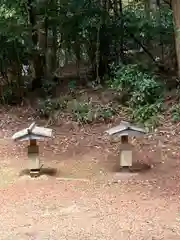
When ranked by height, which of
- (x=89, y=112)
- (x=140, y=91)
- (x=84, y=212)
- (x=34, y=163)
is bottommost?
(x=84, y=212)

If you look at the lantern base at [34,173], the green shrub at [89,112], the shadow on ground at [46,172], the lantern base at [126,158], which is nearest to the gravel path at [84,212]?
the lantern base at [34,173]

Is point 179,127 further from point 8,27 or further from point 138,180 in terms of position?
point 8,27

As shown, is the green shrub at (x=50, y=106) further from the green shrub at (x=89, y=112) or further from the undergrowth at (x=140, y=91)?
the undergrowth at (x=140, y=91)

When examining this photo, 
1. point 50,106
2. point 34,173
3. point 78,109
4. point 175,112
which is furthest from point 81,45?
point 34,173

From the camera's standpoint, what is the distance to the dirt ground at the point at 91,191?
16.9ft

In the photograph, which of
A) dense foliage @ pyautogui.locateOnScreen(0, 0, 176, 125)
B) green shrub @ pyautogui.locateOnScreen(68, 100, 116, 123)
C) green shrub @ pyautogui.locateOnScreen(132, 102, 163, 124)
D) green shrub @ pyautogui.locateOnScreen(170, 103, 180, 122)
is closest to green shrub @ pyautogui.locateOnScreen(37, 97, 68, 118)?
dense foliage @ pyautogui.locateOnScreen(0, 0, 176, 125)

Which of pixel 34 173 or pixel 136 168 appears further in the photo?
pixel 136 168

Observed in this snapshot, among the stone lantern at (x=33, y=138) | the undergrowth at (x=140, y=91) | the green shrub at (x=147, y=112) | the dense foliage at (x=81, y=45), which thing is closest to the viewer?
the stone lantern at (x=33, y=138)

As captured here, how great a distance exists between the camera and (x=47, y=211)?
5.79 meters

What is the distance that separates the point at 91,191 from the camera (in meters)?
6.47

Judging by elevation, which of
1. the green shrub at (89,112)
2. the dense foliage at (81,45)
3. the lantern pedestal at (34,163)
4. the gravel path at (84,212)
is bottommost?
the gravel path at (84,212)

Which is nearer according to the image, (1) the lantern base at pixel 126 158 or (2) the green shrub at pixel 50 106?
(1) the lantern base at pixel 126 158

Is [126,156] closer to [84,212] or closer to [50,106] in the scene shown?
[84,212]

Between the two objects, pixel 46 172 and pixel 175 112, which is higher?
pixel 175 112
